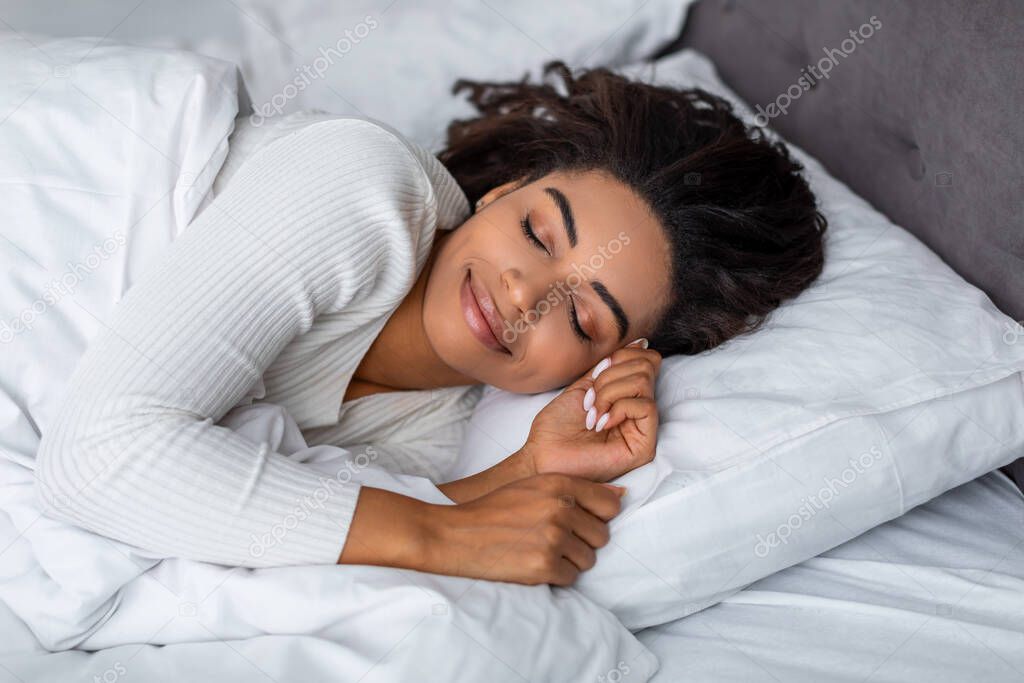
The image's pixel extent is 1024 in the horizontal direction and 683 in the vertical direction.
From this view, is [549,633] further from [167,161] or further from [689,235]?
[167,161]

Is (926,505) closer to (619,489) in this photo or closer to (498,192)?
(619,489)

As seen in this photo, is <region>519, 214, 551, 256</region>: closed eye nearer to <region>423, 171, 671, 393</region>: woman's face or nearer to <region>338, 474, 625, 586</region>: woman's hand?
<region>423, 171, 671, 393</region>: woman's face

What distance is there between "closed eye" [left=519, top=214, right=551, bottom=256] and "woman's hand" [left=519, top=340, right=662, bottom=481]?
22cm

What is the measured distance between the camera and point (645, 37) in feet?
7.75

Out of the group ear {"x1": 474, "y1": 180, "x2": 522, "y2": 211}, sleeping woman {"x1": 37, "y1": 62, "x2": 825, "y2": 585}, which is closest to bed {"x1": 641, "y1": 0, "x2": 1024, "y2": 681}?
sleeping woman {"x1": 37, "y1": 62, "x2": 825, "y2": 585}

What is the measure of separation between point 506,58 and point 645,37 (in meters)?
0.40

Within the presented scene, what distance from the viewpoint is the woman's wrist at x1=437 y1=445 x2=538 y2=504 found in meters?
1.40

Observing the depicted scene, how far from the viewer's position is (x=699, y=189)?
1.57 m

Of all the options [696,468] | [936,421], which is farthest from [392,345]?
[936,421]
